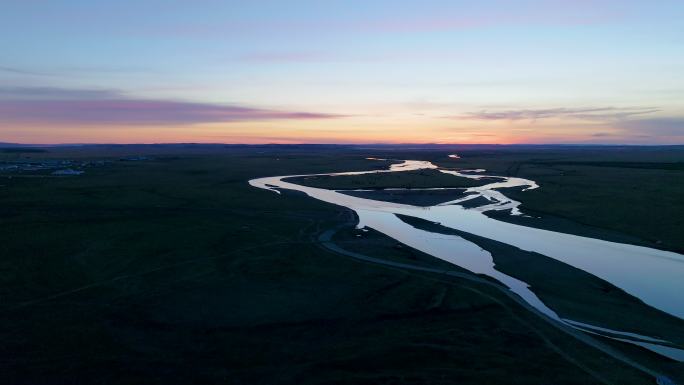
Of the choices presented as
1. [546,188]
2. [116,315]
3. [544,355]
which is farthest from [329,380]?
[546,188]

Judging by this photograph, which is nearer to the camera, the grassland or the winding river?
the grassland

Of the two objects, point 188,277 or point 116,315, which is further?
point 188,277

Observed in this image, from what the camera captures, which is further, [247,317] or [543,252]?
[543,252]

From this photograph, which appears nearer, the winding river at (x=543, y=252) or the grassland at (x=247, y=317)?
the grassland at (x=247, y=317)

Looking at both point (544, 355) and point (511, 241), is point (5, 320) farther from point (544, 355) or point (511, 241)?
point (511, 241)
